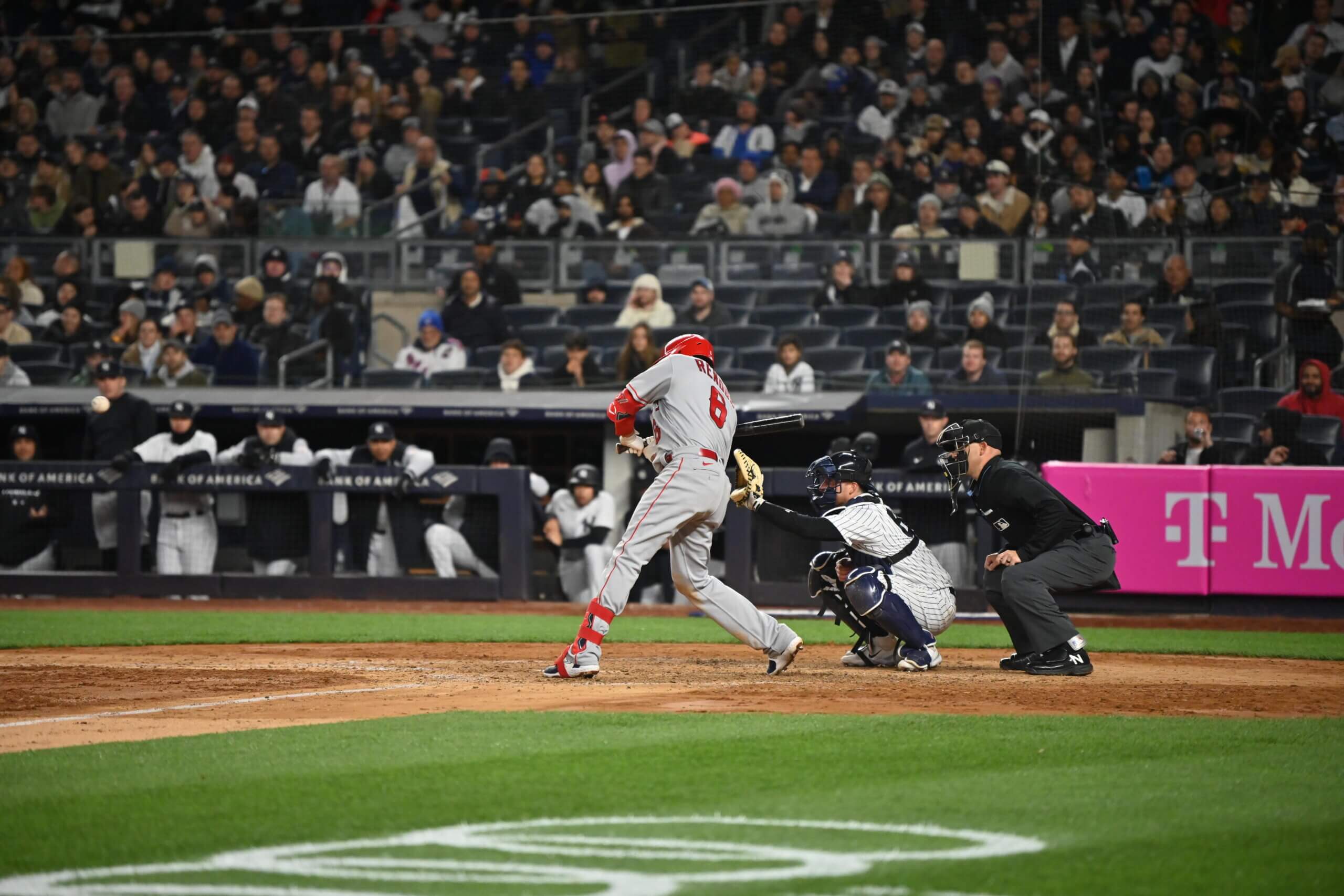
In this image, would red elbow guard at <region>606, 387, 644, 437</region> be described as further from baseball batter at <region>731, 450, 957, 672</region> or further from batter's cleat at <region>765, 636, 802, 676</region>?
batter's cleat at <region>765, 636, 802, 676</region>

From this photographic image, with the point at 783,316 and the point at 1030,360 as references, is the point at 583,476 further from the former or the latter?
the point at 1030,360

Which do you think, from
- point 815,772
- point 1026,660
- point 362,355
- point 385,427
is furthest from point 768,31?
point 815,772

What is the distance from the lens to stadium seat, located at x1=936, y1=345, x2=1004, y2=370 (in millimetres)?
14648

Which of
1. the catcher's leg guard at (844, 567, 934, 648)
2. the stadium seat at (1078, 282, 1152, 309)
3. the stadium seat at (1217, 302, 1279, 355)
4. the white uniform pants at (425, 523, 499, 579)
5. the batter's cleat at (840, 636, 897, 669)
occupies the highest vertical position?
the stadium seat at (1078, 282, 1152, 309)

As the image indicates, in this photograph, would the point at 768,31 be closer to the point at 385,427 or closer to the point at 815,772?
the point at 385,427

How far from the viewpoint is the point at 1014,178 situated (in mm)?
16312

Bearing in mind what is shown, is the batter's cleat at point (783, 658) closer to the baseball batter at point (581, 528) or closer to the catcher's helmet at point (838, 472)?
the catcher's helmet at point (838, 472)

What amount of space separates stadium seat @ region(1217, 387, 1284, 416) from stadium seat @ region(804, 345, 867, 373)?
3.27 m

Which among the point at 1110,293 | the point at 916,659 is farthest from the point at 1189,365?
the point at 916,659

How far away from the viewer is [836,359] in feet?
49.9

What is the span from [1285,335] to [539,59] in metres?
9.59

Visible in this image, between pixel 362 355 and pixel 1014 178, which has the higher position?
pixel 1014 178

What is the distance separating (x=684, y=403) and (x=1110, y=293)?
26.6 feet

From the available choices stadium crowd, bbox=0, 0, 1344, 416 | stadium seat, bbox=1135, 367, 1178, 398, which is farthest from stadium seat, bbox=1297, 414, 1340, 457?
stadium seat, bbox=1135, 367, 1178, 398
